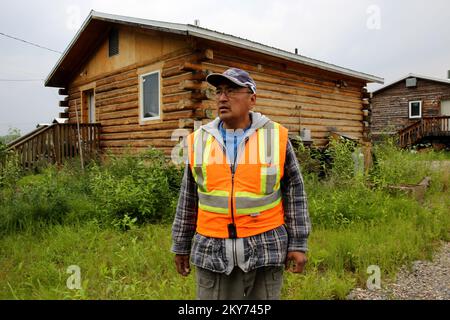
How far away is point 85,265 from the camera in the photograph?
4.33 m

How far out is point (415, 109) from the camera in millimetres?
27484

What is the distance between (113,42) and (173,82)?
12.8 feet

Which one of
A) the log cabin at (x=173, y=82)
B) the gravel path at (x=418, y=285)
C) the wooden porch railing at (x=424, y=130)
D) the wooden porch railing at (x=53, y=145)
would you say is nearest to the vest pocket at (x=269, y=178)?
the gravel path at (x=418, y=285)

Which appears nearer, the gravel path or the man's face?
the man's face

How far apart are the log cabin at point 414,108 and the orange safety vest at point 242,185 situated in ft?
78.3

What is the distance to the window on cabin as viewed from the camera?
1142 cm

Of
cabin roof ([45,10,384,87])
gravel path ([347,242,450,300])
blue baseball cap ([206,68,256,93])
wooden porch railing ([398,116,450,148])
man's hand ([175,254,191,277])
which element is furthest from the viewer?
wooden porch railing ([398,116,450,148])

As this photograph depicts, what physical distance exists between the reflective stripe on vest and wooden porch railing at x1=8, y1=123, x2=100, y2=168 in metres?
9.45

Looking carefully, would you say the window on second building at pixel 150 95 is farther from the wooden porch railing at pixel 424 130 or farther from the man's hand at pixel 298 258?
the wooden porch railing at pixel 424 130

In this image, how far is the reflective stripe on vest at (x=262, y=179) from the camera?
214cm

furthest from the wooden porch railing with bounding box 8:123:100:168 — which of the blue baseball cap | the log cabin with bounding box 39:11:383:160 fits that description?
the blue baseball cap

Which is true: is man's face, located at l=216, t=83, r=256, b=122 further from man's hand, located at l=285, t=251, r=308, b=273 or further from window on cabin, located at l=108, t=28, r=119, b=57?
window on cabin, located at l=108, t=28, r=119, b=57

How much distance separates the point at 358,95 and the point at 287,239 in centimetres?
1372
